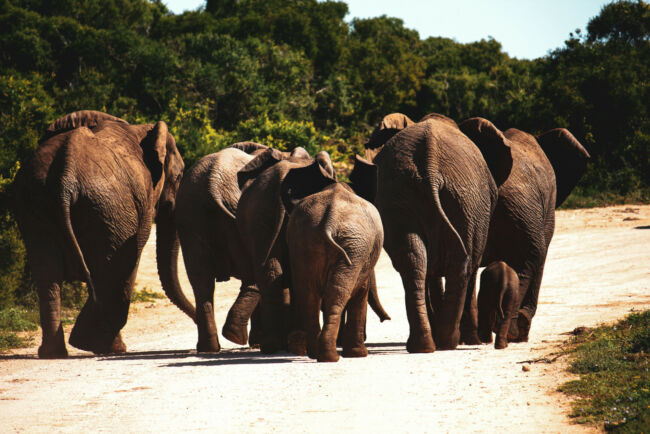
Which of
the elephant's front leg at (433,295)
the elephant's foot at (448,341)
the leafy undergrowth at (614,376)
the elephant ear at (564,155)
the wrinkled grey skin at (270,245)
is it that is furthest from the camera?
the elephant ear at (564,155)

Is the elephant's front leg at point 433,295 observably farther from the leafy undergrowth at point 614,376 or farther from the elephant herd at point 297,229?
the leafy undergrowth at point 614,376

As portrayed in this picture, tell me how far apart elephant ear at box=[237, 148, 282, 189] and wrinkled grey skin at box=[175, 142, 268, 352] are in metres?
0.22

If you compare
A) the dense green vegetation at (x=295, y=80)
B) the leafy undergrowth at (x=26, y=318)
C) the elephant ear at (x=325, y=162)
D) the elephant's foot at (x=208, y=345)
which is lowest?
the leafy undergrowth at (x=26, y=318)

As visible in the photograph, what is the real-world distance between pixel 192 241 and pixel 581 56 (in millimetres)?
28010

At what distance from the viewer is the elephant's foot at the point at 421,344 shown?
10.1m

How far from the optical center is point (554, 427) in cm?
634

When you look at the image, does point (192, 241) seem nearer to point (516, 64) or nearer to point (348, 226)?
point (348, 226)

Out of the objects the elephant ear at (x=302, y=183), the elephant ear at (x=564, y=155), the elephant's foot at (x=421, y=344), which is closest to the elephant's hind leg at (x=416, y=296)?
the elephant's foot at (x=421, y=344)

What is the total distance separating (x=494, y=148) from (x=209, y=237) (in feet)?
11.8

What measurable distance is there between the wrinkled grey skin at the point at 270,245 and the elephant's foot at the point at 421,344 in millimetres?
1369

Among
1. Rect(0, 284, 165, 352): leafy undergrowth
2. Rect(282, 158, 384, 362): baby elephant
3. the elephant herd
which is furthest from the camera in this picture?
Rect(0, 284, 165, 352): leafy undergrowth

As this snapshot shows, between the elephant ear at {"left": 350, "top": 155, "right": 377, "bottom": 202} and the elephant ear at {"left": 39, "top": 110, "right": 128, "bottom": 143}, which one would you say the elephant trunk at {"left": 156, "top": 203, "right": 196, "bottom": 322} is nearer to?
the elephant ear at {"left": 39, "top": 110, "right": 128, "bottom": 143}

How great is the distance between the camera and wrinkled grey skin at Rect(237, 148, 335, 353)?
1024 cm

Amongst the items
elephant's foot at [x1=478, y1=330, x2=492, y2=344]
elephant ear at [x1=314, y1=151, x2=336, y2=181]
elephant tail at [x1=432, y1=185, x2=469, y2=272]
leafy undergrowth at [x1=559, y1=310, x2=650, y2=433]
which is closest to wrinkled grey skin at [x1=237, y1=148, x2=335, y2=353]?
elephant ear at [x1=314, y1=151, x2=336, y2=181]
